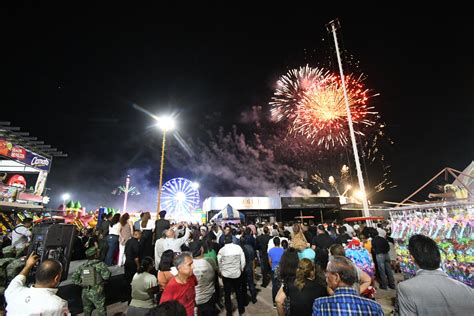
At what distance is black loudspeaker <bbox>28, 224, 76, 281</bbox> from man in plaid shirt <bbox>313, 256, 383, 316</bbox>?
5350 millimetres

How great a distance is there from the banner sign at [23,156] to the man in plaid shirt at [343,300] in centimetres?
2659

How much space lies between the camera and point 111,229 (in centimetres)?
844

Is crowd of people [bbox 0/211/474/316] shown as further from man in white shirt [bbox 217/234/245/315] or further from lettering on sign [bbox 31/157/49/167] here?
lettering on sign [bbox 31/157/49/167]

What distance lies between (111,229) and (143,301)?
5.44 m

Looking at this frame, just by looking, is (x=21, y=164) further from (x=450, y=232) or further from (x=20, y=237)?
(x=450, y=232)

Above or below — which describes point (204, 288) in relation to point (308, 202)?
below

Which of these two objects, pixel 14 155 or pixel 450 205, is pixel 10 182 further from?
pixel 450 205

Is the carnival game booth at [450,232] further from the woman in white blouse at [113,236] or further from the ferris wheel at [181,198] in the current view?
the ferris wheel at [181,198]

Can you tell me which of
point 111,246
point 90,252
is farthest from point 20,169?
point 90,252

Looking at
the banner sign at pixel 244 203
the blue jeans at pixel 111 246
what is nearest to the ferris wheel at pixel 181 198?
the banner sign at pixel 244 203

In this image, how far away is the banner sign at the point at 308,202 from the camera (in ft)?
120

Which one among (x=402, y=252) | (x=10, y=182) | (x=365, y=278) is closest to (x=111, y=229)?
(x=365, y=278)

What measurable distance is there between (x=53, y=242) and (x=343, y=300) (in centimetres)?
565

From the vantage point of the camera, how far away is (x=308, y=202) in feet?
121
